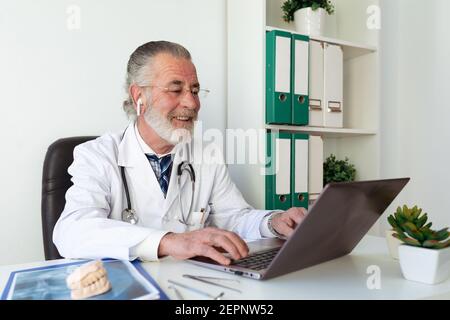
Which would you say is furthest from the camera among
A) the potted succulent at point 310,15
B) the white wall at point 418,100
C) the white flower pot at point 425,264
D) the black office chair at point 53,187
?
the white wall at point 418,100

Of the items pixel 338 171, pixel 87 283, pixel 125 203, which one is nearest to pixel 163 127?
pixel 125 203

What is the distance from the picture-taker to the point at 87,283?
1.99 ft

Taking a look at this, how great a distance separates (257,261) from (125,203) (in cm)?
59

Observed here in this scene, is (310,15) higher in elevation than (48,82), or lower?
higher

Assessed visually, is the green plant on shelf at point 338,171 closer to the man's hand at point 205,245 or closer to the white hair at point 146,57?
the white hair at point 146,57

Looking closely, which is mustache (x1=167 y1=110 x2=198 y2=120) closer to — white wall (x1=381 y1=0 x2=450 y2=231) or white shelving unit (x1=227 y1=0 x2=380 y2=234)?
white shelving unit (x1=227 y1=0 x2=380 y2=234)

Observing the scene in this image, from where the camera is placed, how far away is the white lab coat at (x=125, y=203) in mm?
892

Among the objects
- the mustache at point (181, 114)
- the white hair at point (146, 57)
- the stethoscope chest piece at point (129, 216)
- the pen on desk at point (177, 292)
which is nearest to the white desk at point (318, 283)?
the pen on desk at point (177, 292)

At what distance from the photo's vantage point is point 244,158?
68.7 inches

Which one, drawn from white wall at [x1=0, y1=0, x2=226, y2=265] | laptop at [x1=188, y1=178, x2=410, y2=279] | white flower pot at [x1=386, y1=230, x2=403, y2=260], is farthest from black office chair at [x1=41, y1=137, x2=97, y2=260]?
white flower pot at [x1=386, y1=230, x2=403, y2=260]

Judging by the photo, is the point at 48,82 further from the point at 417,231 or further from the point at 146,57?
the point at 417,231

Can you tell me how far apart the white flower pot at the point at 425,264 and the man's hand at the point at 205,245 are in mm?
311

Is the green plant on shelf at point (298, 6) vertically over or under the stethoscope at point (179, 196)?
over

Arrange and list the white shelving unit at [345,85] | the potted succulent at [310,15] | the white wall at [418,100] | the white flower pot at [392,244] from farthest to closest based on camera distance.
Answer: the white wall at [418,100] → the potted succulent at [310,15] → the white shelving unit at [345,85] → the white flower pot at [392,244]
